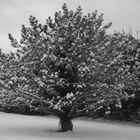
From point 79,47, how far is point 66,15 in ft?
7.00

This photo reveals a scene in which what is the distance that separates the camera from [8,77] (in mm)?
18422

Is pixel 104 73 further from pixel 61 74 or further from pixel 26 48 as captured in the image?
pixel 26 48

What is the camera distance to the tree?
1803 centimetres

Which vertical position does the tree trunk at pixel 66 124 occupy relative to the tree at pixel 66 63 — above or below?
below

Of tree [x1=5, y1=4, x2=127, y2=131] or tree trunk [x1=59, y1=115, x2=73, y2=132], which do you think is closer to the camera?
tree [x1=5, y1=4, x2=127, y2=131]

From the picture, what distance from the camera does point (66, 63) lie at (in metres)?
18.3

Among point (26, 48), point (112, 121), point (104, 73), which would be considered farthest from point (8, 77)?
point (112, 121)

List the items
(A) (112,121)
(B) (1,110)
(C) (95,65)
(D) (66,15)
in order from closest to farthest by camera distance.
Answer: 1. (C) (95,65)
2. (D) (66,15)
3. (A) (112,121)
4. (B) (1,110)

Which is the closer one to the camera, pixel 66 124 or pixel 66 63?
pixel 66 63

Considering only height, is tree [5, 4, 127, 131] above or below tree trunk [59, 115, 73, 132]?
above

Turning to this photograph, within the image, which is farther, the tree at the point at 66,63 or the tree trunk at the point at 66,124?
the tree trunk at the point at 66,124

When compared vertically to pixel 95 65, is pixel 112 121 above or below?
below

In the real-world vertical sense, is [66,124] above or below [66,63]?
below

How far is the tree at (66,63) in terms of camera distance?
18031mm
